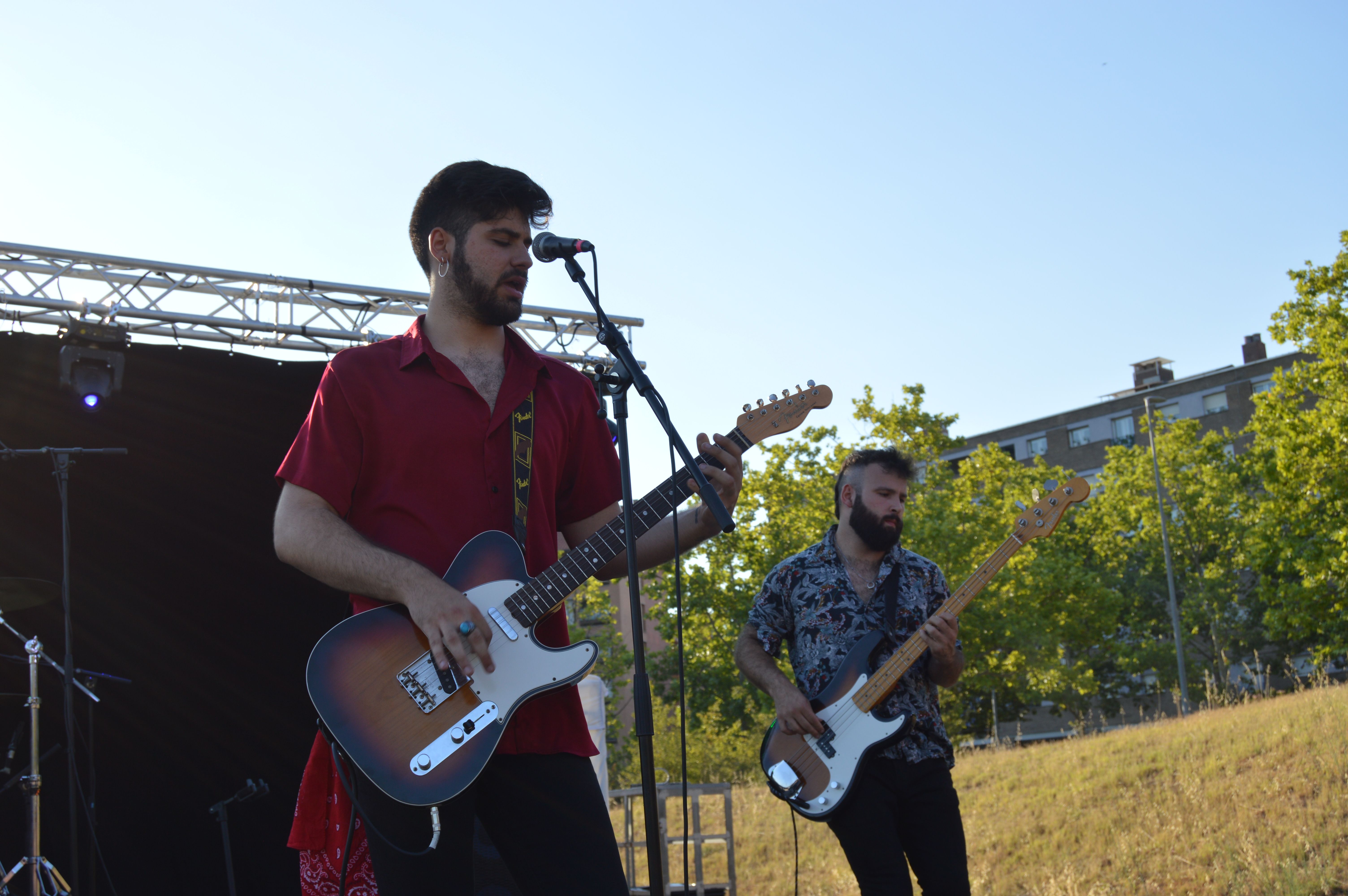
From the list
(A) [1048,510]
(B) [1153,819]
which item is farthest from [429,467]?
(B) [1153,819]

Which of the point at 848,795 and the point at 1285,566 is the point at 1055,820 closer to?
the point at 848,795

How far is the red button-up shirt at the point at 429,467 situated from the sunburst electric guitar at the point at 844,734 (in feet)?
5.84

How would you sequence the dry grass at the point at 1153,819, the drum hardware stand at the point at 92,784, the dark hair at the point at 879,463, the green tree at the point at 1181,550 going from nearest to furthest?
the dark hair at the point at 879,463
the drum hardware stand at the point at 92,784
the dry grass at the point at 1153,819
the green tree at the point at 1181,550

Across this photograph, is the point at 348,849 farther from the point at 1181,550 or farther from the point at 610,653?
the point at 1181,550

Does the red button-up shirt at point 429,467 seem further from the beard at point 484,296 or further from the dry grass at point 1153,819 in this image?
the dry grass at point 1153,819

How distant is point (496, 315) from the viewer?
2.58 metres

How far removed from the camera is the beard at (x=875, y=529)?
4371 mm

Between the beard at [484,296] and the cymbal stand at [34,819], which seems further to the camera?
the cymbal stand at [34,819]

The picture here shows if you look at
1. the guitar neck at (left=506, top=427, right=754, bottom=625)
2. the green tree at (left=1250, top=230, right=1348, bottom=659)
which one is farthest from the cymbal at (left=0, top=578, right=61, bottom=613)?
the green tree at (left=1250, top=230, right=1348, bottom=659)

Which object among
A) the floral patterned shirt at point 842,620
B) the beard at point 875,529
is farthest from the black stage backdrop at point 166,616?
the beard at point 875,529

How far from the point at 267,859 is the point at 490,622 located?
4.20 metres

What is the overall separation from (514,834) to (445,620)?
1.62 feet

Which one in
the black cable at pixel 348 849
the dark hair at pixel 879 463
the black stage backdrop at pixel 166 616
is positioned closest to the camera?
the black cable at pixel 348 849

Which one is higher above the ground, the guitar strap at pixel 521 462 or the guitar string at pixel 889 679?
the guitar strap at pixel 521 462
